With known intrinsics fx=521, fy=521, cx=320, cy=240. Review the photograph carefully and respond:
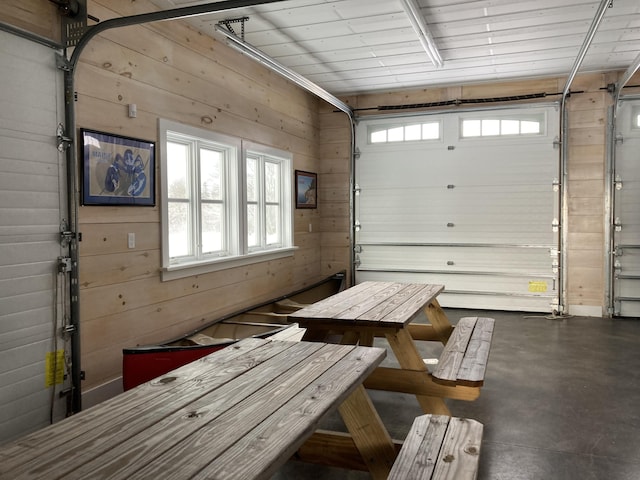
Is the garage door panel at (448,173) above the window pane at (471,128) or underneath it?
underneath

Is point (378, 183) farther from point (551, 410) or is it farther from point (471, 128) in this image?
point (551, 410)

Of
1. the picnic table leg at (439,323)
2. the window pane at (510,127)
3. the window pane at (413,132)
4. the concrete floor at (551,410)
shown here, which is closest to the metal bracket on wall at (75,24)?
the concrete floor at (551,410)

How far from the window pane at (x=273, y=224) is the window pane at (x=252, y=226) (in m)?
0.35

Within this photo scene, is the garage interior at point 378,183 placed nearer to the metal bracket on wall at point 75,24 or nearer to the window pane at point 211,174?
the metal bracket on wall at point 75,24

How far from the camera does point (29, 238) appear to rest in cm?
295

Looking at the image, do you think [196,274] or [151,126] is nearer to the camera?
[151,126]

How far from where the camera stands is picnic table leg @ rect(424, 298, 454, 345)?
4281 mm

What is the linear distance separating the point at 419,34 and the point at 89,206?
3164 mm

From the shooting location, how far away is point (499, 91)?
6.66m

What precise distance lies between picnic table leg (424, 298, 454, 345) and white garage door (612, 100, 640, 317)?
3135mm

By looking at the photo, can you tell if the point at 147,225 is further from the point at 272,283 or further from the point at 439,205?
the point at 439,205

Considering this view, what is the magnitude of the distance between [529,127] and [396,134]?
1697mm

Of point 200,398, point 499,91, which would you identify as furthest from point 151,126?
point 499,91

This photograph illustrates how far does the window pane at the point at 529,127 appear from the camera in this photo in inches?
258
